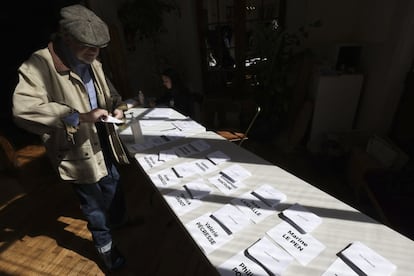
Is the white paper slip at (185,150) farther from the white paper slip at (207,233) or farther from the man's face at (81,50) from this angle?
the man's face at (81,50)

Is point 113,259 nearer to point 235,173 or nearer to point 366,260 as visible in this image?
point 235,173

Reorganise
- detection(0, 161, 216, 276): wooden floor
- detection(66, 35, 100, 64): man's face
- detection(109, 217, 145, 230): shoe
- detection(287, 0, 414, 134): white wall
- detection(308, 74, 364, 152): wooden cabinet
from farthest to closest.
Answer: detection(308, 74, 364, 152): wooden cabinet → detection(287, 0, 414, 134): white wall → detection(109, 217, 145, 230): shoe → detection(0, 161, 216, 276): wooden floor → detection(66, 35, 100, 64): man's face

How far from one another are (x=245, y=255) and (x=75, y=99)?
1.27m

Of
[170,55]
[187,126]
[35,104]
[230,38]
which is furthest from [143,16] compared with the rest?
[35,104]

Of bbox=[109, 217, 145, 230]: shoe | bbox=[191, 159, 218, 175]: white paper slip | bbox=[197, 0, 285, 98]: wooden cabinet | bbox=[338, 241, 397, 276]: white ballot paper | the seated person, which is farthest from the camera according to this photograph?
bbox=[197, 0, 285, 98]: wooden cabinet

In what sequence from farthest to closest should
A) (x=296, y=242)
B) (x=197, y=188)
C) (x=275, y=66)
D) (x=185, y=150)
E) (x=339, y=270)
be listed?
1. (x=275, y=66)
2. (x=185, y=150)
3. (x=197, y=188)
4. (x=296, y=242)
5. (x=339, y=270)

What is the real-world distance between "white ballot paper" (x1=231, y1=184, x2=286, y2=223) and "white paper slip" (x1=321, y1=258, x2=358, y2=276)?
0.34 m

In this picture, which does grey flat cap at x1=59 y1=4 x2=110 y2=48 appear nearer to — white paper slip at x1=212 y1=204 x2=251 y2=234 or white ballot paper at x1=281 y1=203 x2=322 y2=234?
white paper slip at x1=212 y1=204 x2=251 y2=234

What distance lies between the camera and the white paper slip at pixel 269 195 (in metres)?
1.31

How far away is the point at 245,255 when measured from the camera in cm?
106

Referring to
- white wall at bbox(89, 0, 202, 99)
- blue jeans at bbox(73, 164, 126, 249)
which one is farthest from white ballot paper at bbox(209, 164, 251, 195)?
white wall at bbox(89, 0, 202, 99)

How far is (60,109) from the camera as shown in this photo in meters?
1.39

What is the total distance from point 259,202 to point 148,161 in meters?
0.78

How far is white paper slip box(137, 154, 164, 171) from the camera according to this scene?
5.44ft
